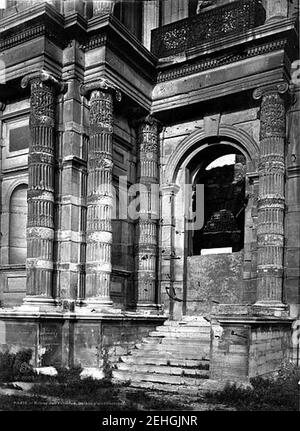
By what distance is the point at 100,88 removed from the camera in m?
13.4

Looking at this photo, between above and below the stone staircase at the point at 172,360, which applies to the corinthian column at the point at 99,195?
above

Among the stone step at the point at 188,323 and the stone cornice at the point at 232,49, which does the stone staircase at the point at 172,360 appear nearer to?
the stone step at the point at 188,323

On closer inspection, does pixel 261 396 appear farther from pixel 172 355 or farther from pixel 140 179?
pixel 140 179

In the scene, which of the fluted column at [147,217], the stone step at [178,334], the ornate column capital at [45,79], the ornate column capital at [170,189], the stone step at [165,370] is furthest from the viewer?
the ornate column capital at [170,189]

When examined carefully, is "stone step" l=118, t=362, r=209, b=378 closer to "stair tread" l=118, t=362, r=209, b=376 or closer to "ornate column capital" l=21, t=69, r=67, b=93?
"stair tread" l=118, t=362, r=209, b=376

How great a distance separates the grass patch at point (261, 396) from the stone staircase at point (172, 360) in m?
0.59

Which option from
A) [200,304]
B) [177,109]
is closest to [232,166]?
[177,109]

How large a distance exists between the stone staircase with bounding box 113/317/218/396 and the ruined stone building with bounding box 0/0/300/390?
4 cm

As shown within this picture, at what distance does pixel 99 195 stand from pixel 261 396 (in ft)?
20.0

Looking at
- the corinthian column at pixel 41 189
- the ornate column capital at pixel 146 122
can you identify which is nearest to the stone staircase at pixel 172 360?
the corinthian column at pixel 41 189

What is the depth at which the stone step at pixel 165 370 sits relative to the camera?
1148 centimetres

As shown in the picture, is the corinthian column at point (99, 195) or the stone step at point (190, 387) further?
the corinthian column at point (99, 195)

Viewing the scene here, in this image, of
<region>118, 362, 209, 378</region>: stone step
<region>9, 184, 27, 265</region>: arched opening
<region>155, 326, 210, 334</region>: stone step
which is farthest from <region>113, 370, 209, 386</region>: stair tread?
<region>9, 184, 27, 265</region>: arched opening

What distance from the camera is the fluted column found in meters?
14.8
